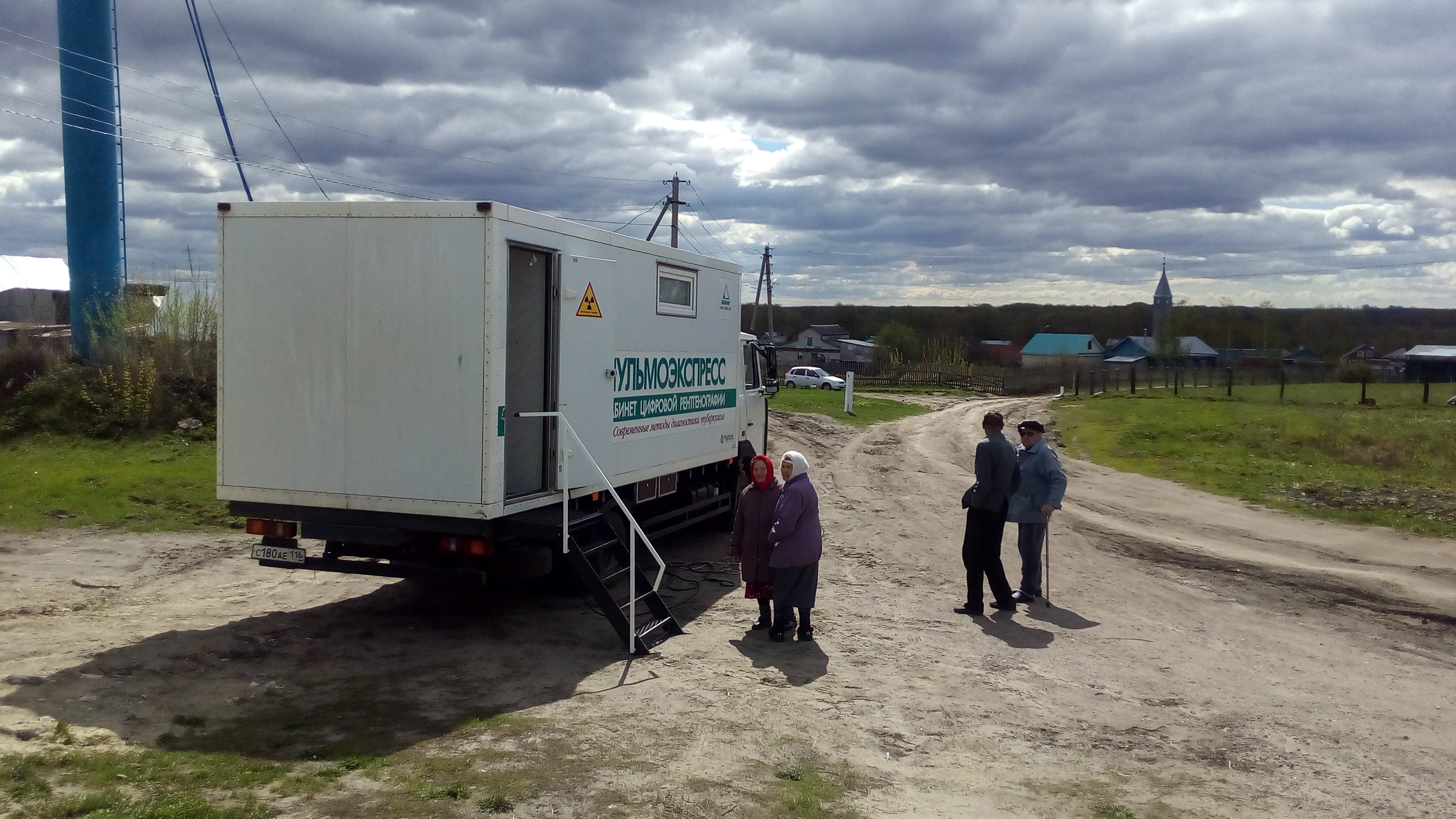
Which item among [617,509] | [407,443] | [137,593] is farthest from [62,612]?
[617,509]

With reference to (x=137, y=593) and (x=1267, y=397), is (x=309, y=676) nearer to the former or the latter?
(x=137, y=593)

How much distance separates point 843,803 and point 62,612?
22.5 feet

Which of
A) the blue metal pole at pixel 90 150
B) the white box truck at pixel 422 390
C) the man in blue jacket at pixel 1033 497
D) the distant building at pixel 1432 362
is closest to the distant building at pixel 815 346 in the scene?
the distant building at pixel 1432 362

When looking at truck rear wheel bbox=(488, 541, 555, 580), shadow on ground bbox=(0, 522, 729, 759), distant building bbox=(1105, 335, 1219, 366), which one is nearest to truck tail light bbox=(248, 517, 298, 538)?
shadow on ground bbox=(0, 522, 729, 759)

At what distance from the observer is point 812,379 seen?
50.9 meters

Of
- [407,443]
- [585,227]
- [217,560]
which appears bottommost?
[217,560]

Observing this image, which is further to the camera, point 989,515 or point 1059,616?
point 1059,616

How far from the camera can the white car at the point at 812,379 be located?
50781 millimetres

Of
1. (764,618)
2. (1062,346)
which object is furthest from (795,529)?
(1062,346)

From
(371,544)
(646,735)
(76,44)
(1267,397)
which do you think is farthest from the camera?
(1267,397)

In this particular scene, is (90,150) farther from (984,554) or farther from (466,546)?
(984,554)

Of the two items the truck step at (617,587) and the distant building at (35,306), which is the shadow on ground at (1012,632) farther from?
the distant building at (35,306)

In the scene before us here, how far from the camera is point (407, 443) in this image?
694 centimetres

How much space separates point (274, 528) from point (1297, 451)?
20.1 m
